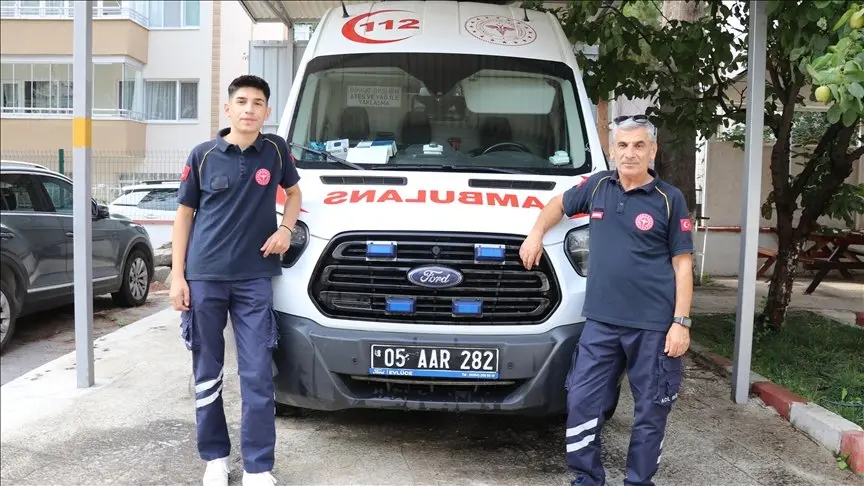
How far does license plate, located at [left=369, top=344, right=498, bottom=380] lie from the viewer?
3.59 m

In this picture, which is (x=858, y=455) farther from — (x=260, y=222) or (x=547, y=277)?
(x=260, y=222)

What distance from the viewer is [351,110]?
493 centimetres

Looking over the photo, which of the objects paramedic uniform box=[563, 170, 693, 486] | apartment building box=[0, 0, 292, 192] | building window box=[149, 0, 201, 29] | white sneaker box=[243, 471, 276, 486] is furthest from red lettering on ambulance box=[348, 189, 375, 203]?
building window box=[149, 0, 201, 29]

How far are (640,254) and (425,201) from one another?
108cm

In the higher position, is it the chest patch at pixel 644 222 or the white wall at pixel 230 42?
the white wall at pixel 230 42

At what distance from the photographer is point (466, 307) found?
365cm

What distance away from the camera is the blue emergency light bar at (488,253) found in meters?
3.65

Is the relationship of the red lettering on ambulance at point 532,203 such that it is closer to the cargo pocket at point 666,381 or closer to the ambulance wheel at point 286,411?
the cargo pocket at point 666,381

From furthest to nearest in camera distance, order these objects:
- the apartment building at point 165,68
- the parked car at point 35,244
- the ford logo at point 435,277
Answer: the apartment building at point 165,68
the parked car at point 35,244
the ford logo at point 435,277

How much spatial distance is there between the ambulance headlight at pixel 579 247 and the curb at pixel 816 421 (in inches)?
75.1

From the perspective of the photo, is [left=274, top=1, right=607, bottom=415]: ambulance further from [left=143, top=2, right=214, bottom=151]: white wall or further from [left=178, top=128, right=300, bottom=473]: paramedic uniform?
[left=143, top=2, right=214, bottom=151]: white wall

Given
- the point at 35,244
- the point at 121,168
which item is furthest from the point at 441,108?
the point at 121,168

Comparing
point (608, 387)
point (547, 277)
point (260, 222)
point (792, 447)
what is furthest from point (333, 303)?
point (792, 447)

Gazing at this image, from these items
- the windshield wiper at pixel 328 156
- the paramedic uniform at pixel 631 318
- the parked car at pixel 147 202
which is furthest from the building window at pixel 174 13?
the paramedic uniform at pixel 631 318
